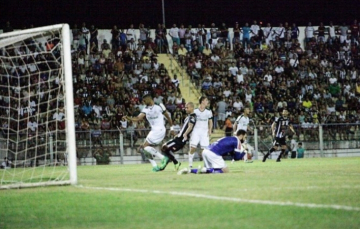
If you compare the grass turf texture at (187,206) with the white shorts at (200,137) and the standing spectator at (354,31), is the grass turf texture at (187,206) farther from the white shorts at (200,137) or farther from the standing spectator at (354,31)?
the standing spectator at (354,31)

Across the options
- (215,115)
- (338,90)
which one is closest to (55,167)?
(215,115)

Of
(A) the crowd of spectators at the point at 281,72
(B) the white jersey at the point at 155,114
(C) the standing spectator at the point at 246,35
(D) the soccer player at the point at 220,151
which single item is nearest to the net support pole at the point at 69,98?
(D) the soccer player at the point at 220,151

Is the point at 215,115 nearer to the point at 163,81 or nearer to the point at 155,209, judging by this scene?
the point at 163,81

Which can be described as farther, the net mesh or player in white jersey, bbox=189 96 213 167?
player in white jersey, bbox=189 96 213 167

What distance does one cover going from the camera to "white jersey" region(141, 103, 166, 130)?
22.6 meters

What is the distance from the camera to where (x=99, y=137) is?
33625 millimetres

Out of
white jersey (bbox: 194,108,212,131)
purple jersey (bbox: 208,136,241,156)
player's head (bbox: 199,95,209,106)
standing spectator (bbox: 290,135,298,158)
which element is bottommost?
standing spectator (bbox: 290,135,298,158)

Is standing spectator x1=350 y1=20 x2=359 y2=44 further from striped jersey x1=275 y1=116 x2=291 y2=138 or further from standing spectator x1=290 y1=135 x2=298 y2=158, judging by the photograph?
striped jersey x1=275 y1=116 x2=291 y2=138

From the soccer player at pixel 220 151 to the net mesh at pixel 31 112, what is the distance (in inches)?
139

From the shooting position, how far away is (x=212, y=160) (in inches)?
730

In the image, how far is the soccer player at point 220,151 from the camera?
17734 millimetres

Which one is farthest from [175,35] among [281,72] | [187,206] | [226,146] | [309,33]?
[187,206]

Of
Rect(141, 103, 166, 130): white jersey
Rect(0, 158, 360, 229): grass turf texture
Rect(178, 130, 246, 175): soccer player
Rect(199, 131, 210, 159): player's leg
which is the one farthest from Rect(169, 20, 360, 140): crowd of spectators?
Rect(0, 158, 360, 229): grass turf texture

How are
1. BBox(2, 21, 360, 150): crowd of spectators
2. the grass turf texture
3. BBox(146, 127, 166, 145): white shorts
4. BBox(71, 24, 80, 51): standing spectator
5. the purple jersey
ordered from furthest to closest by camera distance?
BBox(71, 24, 80, 51): standing spectator → BBox(2, 21, 360, 150): crowd of spectators → BBox(146, 127, 166, 145): white shorts → the purple jersey → the grass turf texture
